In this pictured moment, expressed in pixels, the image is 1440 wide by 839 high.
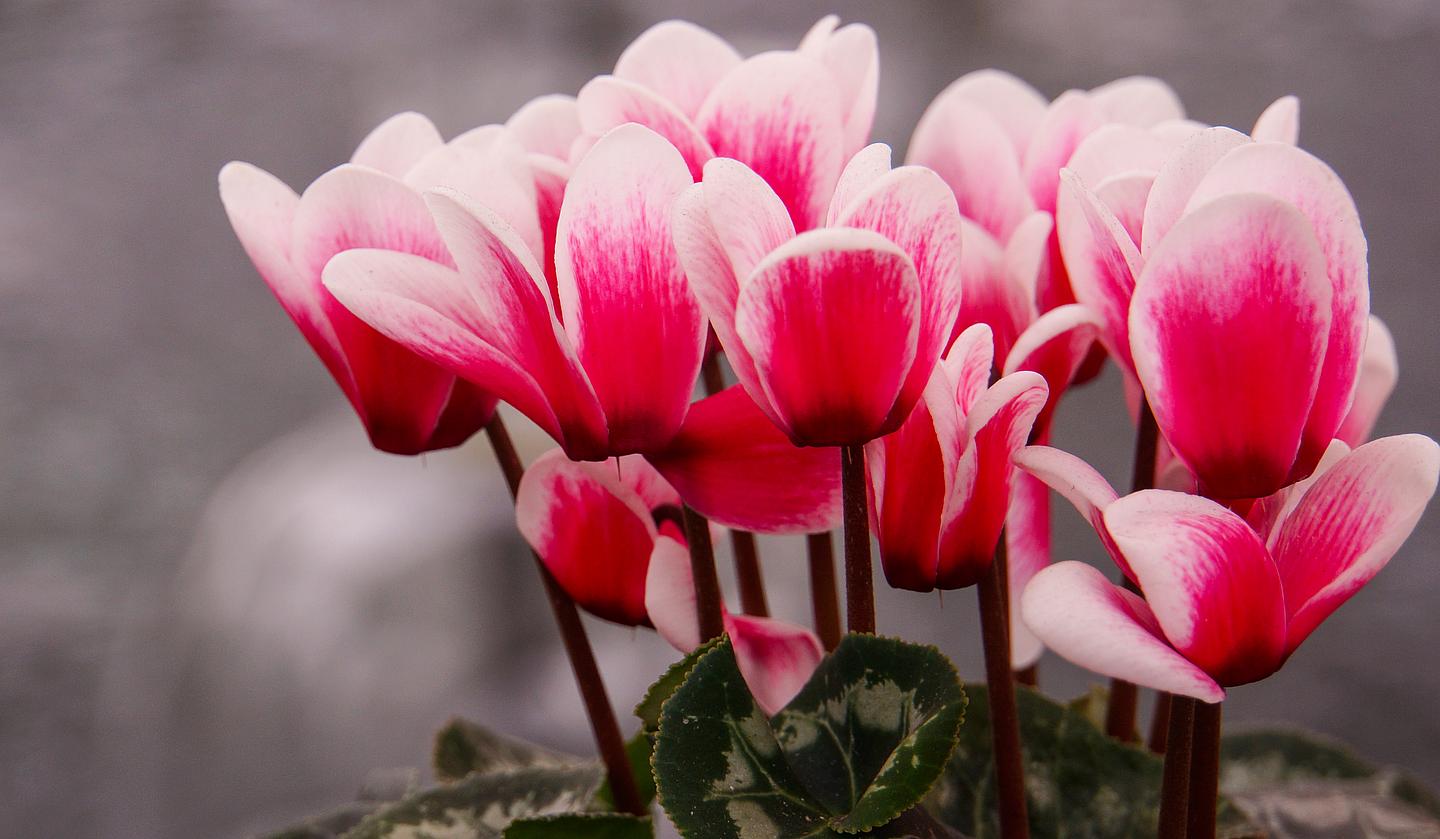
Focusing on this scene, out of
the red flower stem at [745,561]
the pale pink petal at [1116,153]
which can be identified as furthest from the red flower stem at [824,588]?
the pale pink petal at [1116,153]

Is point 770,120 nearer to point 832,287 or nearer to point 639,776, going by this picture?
point 832,287

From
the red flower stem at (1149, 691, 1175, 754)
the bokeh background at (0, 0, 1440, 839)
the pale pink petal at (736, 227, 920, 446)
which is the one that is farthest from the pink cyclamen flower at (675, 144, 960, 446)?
the bokeh background at (0, 0, 1440, 839)

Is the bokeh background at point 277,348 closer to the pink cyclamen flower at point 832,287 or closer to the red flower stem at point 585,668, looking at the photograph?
the red flower stem at point 585,668

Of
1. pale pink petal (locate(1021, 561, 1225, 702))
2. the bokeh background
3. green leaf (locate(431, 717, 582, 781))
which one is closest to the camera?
pale pink petal (locate(1021, 561, 1225, 702))

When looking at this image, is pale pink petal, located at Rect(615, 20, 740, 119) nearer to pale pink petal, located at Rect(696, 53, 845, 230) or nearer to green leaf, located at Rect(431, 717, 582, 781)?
pale pink petal, located at Rect(696, 53, 845, 230)

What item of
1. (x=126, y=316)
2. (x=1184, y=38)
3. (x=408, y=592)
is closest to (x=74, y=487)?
(x=126, y=316)

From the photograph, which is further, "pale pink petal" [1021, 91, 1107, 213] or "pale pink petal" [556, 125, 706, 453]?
"pale pink petal" [1021, 91, 1107, 213]

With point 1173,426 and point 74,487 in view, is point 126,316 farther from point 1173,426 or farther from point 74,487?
point 1173,426

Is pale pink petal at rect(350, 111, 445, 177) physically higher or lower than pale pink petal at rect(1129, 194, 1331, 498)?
higher
